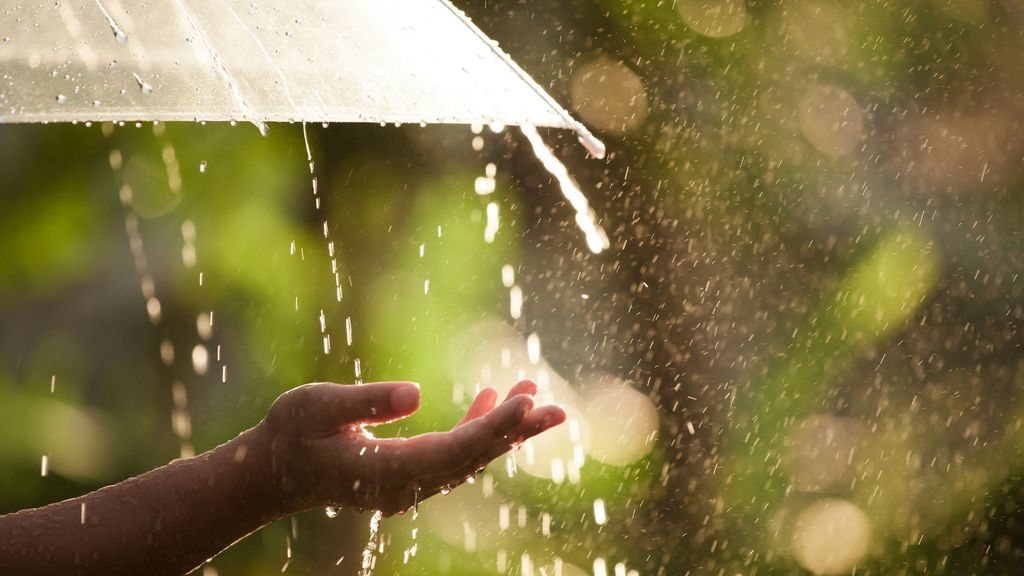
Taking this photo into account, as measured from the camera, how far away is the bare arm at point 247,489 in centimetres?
136

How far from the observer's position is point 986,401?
5930mm

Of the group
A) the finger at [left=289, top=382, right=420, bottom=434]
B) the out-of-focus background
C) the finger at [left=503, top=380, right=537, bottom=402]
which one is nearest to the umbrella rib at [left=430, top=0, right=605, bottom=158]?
the finger at [left=503, top=380, right=537, bottom=402]

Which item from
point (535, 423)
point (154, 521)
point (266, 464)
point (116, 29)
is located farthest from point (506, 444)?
point (116, 29)

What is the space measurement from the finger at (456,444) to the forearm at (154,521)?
23 centimetres

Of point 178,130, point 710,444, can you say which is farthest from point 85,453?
point 710,444

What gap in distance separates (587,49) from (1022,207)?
2673mm

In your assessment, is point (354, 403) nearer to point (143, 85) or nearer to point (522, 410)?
point (522, 410)

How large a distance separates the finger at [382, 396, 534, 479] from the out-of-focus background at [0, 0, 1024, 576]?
2.75 meters

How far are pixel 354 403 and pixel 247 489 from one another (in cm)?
25

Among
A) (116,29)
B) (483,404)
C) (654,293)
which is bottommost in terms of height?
(654,293)

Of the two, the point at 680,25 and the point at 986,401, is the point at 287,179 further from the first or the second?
the point at 986,401

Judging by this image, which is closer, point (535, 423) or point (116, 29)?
point (535, 423)

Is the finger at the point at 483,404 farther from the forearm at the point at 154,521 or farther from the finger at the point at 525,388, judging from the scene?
the forearm at the point at 154,521

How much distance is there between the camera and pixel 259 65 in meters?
1.55
